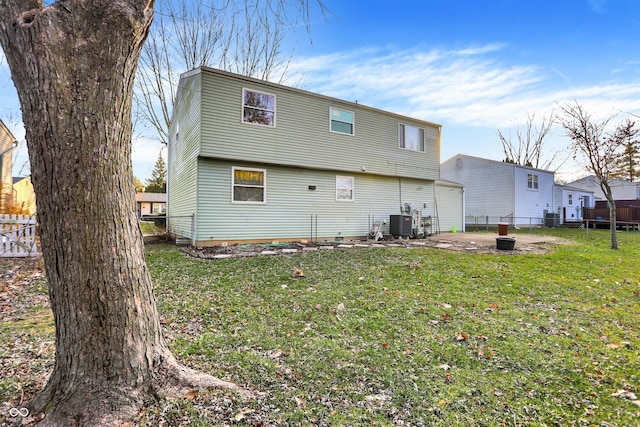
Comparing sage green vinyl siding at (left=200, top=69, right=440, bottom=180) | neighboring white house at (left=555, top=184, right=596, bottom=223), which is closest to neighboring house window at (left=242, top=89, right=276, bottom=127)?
sage green vinyl siding at (left=200, top=69, right=440, bottom=180)

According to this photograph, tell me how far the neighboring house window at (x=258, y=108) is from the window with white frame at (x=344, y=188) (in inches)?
135

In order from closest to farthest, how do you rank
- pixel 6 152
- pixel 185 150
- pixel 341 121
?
pixel 185 150
pixel 341 121
pixel 6 152

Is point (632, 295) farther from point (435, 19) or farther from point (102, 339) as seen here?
point (435, 19)

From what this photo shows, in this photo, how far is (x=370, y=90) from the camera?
1344cm

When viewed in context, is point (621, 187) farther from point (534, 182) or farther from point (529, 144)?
point (534, 182)

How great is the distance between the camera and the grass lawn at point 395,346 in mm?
2139

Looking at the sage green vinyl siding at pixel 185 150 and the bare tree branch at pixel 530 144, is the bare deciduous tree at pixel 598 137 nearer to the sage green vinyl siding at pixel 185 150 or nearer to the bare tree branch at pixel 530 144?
the sage green vinyl siding at pixel 185 150

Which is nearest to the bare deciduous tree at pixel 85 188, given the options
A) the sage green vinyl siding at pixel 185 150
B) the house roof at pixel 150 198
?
the sage green vinyl siding at pixel 185 150

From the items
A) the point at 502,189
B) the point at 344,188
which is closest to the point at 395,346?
the point at 344,188

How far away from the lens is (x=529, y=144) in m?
33.9

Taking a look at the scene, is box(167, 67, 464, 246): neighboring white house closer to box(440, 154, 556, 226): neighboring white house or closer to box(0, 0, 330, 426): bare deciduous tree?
box(0, 0, 330, 426): bare deciduous tree

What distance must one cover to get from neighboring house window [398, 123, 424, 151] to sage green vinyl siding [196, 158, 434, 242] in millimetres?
1564

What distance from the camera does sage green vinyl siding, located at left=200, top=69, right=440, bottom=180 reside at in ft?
31.7

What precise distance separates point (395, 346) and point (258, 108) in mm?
9293
